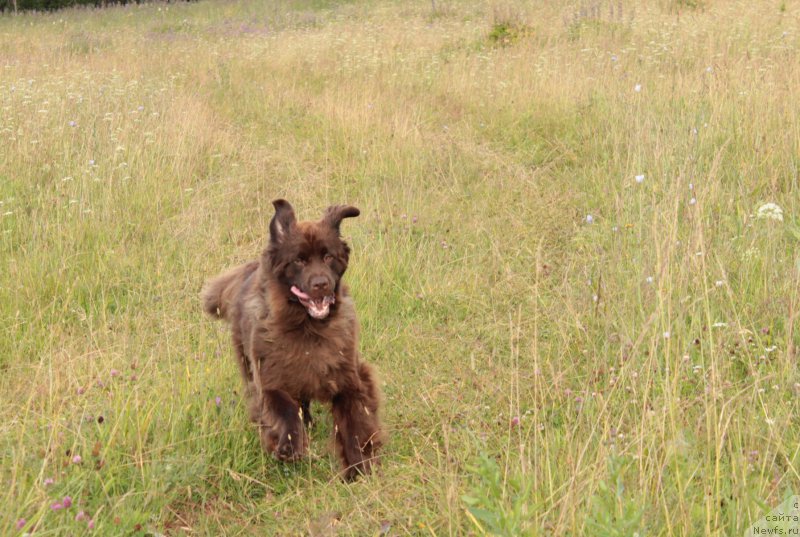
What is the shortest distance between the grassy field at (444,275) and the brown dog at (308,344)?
0.19 m

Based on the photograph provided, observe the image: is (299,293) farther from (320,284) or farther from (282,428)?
(282,428)

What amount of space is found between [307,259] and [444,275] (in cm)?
196

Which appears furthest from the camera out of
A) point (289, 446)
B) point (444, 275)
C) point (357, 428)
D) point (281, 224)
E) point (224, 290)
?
point (444, 275)

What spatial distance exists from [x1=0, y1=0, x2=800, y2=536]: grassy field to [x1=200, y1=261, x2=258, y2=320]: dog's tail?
8.2 inches

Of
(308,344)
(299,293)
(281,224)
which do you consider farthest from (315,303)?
(281,224)

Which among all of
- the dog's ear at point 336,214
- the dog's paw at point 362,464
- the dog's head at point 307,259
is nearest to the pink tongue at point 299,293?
the dog's head at point 307,259

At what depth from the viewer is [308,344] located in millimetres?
3715

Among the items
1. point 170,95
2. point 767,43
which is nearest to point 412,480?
point 170,95

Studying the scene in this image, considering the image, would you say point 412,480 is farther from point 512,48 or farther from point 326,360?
point 512,48

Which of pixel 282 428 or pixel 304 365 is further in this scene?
pixel 304 365

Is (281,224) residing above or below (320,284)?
above

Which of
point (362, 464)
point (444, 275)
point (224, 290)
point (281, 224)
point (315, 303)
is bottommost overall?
point (362, 464)

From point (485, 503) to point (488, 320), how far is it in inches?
112

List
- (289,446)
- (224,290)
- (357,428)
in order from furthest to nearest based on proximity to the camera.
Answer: (224,290) → (357,428) → (289,446)
